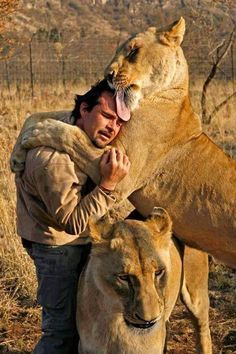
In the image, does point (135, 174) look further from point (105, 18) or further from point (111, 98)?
point (105, 18)

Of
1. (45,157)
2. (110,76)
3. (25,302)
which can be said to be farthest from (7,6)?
(45,157)

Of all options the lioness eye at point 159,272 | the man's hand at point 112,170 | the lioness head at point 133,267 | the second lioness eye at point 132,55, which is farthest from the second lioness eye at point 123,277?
the second lioness eye at point 132,55

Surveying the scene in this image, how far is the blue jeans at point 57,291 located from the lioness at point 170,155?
0.73 metres

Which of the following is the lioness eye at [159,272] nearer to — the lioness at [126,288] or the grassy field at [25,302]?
the lioness at [126,288]

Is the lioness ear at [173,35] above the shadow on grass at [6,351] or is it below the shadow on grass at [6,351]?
above

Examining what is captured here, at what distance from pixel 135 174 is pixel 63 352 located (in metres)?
1.17

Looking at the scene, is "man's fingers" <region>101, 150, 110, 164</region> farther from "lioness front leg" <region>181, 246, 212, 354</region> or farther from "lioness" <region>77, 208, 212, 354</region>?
"lioness front leg" <region>181, 246, 212, 354</region>

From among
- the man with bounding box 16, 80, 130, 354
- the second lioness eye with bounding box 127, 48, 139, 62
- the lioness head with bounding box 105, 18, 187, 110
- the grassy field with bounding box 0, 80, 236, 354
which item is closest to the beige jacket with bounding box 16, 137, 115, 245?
the man with bounding box 16, 80, 130, 354

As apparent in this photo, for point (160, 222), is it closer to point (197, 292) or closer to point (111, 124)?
point (111, 124)

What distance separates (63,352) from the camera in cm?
404

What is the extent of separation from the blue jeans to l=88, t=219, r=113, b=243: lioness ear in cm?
46

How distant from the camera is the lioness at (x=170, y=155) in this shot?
4.60 metres

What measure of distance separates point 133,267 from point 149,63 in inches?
76.6

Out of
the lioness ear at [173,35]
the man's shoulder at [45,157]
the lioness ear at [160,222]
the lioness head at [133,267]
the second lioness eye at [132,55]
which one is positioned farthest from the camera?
the lioness ear at [173,35]
